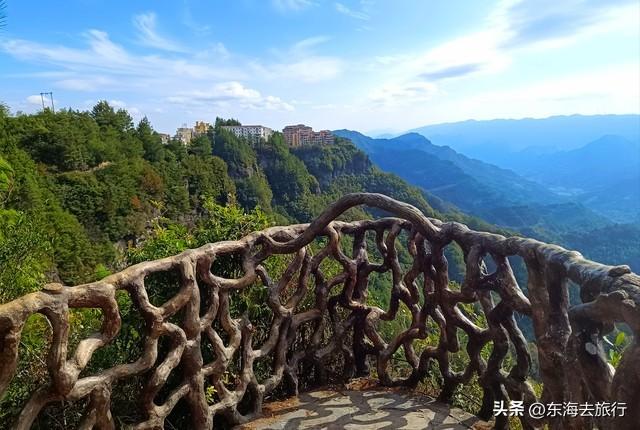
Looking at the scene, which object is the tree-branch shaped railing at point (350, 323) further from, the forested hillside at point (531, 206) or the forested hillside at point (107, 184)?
the forested hillside at point (531, 206)

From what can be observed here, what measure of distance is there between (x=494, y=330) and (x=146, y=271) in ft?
8.36

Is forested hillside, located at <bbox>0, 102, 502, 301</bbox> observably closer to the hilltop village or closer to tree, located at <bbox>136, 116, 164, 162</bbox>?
tree, located at <bbox>136, 116, 164, 162</bbox>

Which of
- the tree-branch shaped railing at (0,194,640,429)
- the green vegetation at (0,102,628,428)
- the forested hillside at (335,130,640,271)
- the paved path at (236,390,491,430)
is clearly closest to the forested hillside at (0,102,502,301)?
the green vegetation at (0,102,628,428)

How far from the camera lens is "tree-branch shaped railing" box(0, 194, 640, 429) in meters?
2.46

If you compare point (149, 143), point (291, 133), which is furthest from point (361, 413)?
point (291, 133)

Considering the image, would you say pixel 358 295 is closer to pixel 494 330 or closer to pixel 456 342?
pixel 456 342

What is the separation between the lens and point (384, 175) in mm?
84562

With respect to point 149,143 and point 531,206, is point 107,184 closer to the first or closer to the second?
point 149,143

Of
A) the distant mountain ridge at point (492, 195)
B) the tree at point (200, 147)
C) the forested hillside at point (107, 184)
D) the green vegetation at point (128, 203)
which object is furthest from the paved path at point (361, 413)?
the distant mountain ridge at point (492, 195)

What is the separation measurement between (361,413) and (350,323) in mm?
942

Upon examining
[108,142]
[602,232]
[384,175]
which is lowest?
[602,232]

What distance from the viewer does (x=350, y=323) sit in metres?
4.98

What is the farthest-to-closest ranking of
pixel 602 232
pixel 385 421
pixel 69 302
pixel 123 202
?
pixel 602 232
pixel 123 202
pixel 385 421
pixel 69 302

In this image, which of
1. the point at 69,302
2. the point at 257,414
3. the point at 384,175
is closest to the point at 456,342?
the point at 257,414
